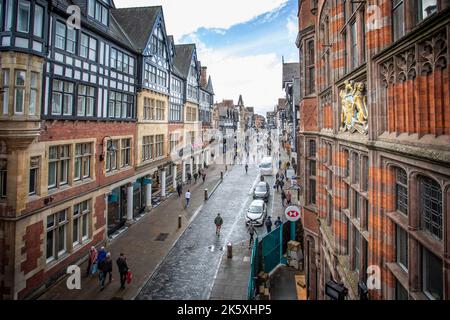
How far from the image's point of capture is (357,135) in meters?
7.45

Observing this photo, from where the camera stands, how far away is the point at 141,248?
18.3 m

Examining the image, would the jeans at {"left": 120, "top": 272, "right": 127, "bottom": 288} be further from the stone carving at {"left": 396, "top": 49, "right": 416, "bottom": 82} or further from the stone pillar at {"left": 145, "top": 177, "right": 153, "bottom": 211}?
the stone carving at {"left": 396, "top": 49, "right": 416, "bottom": 82}

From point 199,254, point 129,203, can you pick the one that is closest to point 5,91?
point 199,254

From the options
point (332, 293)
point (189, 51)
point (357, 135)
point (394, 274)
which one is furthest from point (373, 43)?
point (189, 51)

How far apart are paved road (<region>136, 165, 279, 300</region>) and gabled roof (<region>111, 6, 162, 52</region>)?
14395 mm


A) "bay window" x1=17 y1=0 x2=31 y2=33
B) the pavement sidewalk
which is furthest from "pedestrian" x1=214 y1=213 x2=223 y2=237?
"bay window" x1=17 y1=0 x2=31 y2=33

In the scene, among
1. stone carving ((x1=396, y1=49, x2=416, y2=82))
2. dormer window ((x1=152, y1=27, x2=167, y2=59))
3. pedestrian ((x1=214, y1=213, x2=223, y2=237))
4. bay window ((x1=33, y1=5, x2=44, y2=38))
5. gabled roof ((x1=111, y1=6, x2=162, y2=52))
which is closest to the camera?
stone carving ((x1=396, y1=49, x2=416, y2=82))

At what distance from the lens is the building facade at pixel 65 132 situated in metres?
12.0

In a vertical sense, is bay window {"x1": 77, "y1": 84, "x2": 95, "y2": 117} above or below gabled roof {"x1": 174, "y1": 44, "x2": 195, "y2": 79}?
below

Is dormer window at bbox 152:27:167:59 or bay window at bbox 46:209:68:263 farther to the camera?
dormer window at bbox 152:27:167:59

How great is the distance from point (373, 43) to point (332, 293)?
5.62 metres

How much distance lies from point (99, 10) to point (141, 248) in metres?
14.5

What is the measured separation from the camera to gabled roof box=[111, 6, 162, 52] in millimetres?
24141
